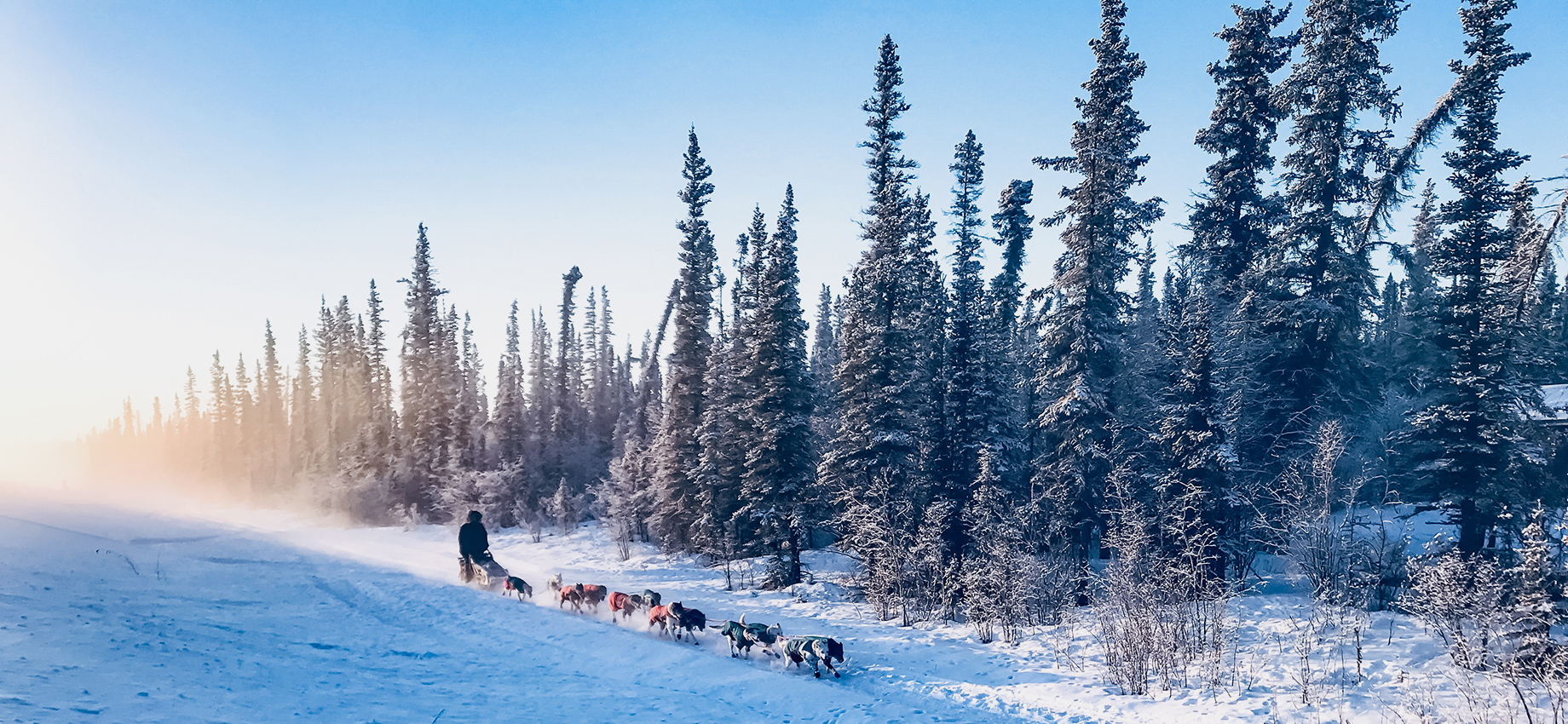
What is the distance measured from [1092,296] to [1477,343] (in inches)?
361

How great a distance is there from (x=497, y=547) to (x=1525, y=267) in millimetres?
38133

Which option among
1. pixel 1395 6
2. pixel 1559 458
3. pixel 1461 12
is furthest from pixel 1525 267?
pixel 1559 458

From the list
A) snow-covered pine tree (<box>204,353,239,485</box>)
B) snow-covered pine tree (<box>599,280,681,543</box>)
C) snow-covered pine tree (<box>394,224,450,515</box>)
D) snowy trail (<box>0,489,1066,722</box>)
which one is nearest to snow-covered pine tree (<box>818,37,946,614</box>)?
snowy trail (<box>0,489,1066,722</box>)

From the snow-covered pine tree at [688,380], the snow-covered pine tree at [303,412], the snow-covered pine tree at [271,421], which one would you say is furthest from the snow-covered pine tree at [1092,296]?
the snow-covered pine tree at [271,421]

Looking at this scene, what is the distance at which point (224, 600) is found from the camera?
1645cm

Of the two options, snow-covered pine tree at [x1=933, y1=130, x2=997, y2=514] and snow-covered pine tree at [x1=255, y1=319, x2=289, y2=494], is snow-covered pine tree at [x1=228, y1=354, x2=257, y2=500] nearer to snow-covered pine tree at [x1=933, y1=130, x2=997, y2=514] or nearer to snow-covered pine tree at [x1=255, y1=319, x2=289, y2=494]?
snow-covered pine tree at [x1=255, y1=319, x2=289, y2=494]

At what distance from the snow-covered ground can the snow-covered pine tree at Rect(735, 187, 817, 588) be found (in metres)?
4.96

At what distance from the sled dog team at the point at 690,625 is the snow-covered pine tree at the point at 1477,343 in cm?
1681

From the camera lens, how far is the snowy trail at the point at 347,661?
9.23 meters

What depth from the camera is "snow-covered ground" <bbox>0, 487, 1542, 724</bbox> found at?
9.71m

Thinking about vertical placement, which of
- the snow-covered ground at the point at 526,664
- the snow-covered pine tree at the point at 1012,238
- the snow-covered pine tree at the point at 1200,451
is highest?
the snow-covered pine tree at the point at 1012,238

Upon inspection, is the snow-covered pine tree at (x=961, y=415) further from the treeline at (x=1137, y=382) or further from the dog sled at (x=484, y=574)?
the dog sled at (x=484, y=574)

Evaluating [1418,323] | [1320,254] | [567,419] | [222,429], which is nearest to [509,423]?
[567,419]

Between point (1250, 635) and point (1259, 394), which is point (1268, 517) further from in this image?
point (1250, 635)
